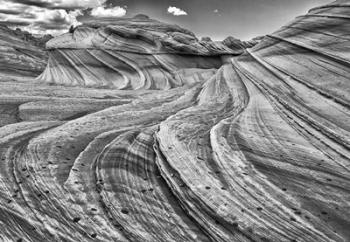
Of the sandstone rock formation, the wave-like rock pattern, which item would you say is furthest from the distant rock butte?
the wave-like rock pattern

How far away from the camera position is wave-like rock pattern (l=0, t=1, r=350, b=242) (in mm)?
5613

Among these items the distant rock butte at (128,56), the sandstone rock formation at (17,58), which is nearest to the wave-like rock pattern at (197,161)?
the distant rock butte at (128,56)

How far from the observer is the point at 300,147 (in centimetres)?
818

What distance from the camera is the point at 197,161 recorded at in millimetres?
7410

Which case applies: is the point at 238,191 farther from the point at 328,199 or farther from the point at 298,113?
the point at 298,113

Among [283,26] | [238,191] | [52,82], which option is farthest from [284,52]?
[52,82]

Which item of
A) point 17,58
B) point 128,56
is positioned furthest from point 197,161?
point 17,58

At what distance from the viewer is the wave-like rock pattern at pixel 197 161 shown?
5.61 metres

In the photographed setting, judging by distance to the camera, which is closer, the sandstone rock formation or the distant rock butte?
the distant rock butte

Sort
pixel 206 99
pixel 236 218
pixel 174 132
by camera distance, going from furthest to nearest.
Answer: pixel 206 99, pixel 174 132, pixel 236 218

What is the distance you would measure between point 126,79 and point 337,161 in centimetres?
1554

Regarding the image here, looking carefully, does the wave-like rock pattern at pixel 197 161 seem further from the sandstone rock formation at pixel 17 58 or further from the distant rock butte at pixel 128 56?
the sandstone rock formation at pixel 17 58

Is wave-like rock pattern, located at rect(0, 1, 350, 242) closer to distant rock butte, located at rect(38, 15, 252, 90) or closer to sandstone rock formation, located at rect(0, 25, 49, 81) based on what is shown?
distant rock butte, located at rect(38, 15, 252, 90)

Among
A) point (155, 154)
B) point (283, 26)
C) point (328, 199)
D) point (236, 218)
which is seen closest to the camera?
point (236, 218)
